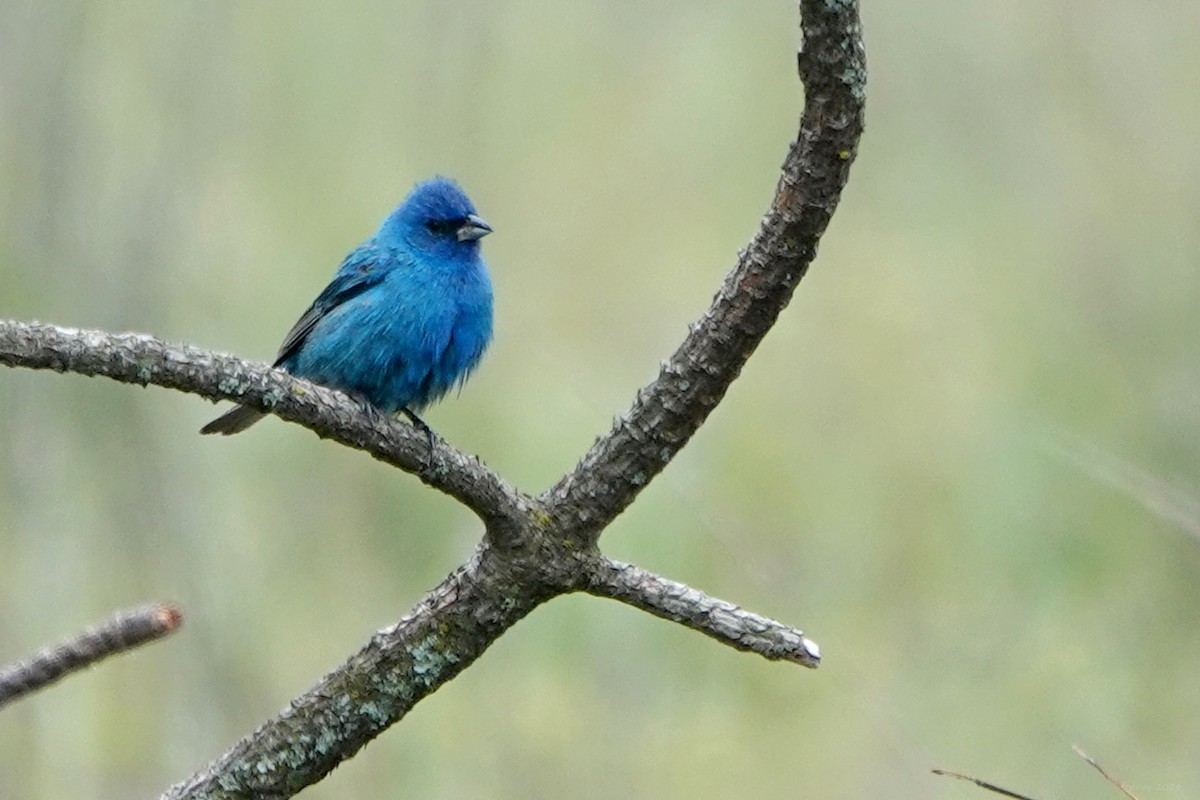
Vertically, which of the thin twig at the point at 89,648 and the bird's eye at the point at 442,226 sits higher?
the bird's eye at the point at 442,226

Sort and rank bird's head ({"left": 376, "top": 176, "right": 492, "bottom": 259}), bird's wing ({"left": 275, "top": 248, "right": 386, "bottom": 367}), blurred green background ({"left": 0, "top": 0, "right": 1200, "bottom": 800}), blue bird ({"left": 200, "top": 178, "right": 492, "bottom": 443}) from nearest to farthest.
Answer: blue bird ({"left": 200, "top": 178, "right": 492, "bottom": 443}), bird's wing ({"left": 275, "top": 248, "right": 386, "bottom": 367}), bird's head ({"left": 376, "top": 176, "right": 492, "bottom": 259}), blurred green background ({"left": 0, "top": 0, "right": 1200, "bottom": 800})

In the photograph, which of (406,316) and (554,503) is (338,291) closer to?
(406,316)

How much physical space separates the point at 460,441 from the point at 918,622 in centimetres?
235

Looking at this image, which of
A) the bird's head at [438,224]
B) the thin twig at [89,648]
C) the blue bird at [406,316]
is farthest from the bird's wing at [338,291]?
the thin twig at [89,648]

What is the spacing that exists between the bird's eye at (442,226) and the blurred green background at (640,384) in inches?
38.7

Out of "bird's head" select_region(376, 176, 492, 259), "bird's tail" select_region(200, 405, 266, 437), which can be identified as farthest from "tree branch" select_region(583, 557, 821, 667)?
"bird's head" select_region(376, 176, 492, 259)

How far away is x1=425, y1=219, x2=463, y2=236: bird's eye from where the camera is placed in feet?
18.6

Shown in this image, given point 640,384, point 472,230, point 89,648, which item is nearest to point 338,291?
point 472,230

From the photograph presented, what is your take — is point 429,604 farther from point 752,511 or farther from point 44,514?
point 752,511

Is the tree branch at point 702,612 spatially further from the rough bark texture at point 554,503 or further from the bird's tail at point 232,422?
the bird's tail at point 232,422

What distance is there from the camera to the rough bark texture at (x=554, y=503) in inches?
109

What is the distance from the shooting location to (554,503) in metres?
3.05

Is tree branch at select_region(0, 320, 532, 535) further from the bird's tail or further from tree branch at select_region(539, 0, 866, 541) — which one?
the bird's tail


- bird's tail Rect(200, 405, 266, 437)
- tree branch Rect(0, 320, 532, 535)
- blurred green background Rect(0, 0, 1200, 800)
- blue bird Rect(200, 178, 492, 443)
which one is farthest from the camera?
blurred green background Rect(0, 0, 1200, 800)
